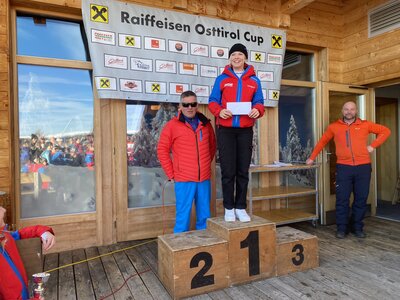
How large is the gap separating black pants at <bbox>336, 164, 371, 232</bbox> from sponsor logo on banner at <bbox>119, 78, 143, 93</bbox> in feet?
8.21

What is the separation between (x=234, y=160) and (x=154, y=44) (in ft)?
5.44

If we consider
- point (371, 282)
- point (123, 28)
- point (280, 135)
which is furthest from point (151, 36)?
point (371, 282)

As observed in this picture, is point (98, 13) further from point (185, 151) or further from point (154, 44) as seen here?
point (185, 151)

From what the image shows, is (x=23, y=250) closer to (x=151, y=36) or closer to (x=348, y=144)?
(x=151, y=36)

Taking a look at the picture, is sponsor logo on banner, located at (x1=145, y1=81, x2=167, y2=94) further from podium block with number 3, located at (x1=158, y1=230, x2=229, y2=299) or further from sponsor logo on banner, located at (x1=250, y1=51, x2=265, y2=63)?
podium block with number 3, located at (x1=158, y1=230, x2=229, y2=299)

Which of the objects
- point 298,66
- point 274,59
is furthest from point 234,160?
point 298,66

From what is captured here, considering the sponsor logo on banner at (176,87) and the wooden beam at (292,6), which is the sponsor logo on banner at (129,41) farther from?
the wooden beam at (292,6)

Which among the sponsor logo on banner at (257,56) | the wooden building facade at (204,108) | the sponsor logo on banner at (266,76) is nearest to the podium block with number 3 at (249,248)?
the wooden building facade at (204,108)

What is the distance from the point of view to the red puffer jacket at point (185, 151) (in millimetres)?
2820

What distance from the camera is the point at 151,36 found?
3293 mm

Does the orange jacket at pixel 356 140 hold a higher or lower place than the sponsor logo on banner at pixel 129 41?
lower

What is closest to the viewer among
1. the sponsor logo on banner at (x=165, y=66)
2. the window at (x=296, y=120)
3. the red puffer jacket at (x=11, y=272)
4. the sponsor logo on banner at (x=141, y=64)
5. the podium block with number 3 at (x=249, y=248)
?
the red puffer jacket at (x=11, y=272)

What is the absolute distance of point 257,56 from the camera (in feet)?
12.7

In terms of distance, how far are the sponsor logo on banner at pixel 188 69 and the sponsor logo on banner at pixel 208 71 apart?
8cm
